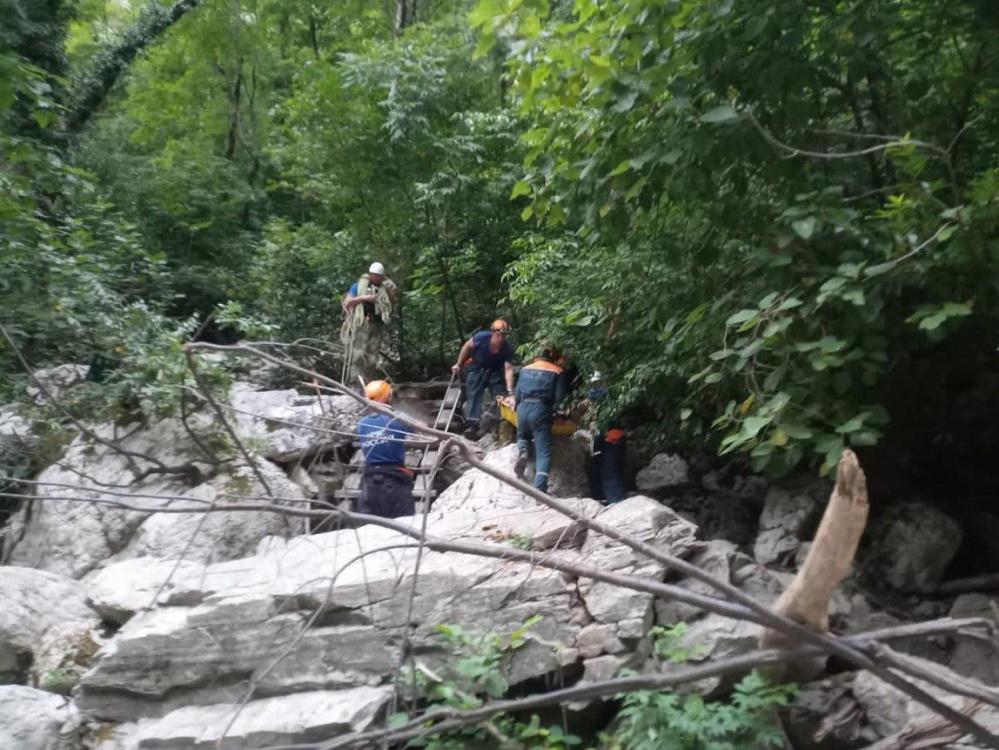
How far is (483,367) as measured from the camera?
31.3 feet

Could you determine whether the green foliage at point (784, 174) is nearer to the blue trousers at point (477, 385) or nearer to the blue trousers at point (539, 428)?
the blue trousers at point (539, 428)

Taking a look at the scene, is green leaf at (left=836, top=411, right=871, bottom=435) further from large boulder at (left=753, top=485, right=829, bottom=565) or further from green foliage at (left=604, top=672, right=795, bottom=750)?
large boulder at (left=753, top=485, right=829, bottom=565)

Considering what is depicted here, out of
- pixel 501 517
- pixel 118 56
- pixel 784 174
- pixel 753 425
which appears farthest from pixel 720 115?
pixel 118 56

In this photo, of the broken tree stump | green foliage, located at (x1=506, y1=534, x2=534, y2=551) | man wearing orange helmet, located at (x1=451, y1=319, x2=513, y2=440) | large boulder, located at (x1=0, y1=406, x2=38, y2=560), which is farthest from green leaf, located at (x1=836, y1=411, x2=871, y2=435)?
large boulder, located at (x1=0, y1=406, x2=38, y2=560)

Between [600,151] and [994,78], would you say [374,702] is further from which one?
[994,78]

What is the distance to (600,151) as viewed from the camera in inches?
201

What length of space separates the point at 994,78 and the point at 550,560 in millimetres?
3529

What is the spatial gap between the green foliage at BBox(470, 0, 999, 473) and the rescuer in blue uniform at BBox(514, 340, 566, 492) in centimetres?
186

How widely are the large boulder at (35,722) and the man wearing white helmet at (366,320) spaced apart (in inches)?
204

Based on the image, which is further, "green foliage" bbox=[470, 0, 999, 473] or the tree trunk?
the tree trunk

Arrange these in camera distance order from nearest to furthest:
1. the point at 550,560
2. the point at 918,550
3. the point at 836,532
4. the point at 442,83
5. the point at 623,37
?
the point at 836,532
the point at 550,560
the point at 623,37
the point at 918,550
the point at 442,83

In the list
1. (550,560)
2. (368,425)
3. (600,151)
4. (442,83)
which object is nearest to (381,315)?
(442,83)

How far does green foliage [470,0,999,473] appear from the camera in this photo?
14.5ft

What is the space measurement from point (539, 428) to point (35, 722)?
4.20 metres
